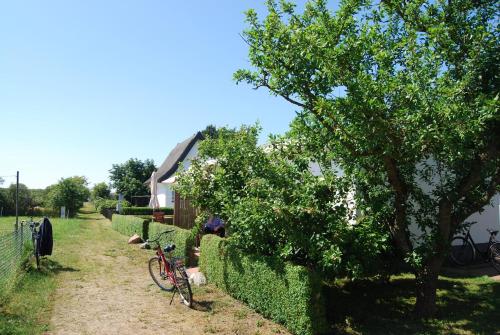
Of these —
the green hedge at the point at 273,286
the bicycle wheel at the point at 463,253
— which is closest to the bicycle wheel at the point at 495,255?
the bicycle wheel at the point at 463,253

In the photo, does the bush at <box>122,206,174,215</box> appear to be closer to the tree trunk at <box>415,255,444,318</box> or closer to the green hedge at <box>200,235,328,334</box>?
the green hedge at <box>200,235,328,334</box>

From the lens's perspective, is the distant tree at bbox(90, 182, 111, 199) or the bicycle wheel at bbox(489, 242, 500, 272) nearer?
the bicycle wheel at bbox(489, 242, 500, 272)

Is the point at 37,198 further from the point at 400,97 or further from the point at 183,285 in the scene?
the point at 400,97

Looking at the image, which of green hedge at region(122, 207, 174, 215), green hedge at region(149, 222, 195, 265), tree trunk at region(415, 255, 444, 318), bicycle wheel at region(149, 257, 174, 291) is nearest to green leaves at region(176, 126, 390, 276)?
tree trunk at region(415, 255, 444, 318)

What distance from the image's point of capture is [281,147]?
31.4ft

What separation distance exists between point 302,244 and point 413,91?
311 cm

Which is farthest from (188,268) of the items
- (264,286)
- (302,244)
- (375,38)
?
(375,38)

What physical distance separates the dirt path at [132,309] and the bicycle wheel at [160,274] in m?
0.20

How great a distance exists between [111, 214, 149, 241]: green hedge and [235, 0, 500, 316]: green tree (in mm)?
12323

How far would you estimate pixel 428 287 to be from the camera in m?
7.71

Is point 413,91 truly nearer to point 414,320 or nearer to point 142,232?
point 414,320

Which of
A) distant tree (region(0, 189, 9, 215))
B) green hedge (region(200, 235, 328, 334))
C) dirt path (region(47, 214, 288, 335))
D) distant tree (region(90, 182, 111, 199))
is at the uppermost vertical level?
distant tree (region(90, 182, 111, 199))

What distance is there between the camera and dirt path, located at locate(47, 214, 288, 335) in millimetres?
7383

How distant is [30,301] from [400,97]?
7920 mm
